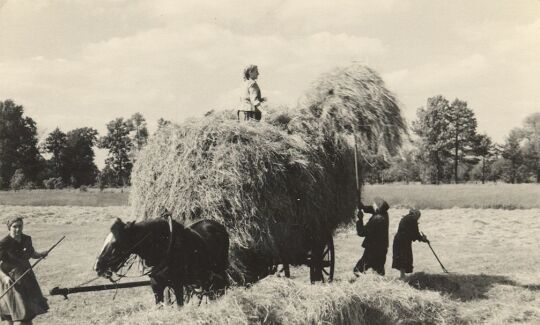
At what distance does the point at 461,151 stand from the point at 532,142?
11.8 metres

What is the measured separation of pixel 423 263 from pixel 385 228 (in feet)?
16.0

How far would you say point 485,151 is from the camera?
76062mm

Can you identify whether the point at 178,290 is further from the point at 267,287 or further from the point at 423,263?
the point at 423,263

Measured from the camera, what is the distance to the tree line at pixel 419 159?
62.8 m

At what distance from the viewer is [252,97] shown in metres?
8.66

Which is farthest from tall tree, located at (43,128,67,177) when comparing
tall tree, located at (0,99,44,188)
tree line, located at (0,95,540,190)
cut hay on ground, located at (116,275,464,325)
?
cut hay on ground, located at (116,275,464,325)

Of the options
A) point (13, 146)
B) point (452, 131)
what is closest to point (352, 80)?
point (13, 146)

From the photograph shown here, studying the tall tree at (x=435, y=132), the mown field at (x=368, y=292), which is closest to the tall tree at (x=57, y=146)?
the tall tree at (x=435, y=132)

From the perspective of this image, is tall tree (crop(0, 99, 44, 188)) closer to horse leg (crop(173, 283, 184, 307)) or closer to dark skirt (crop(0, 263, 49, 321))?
dark skirt (crop(0, 263, 49, 321))

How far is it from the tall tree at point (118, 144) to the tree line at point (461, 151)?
41660mm

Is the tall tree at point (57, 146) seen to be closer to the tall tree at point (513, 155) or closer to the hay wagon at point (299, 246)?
the tall tree at point (513, 155)

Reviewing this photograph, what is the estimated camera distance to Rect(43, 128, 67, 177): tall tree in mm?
79062

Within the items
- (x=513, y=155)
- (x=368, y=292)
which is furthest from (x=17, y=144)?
(x=513, y=155)

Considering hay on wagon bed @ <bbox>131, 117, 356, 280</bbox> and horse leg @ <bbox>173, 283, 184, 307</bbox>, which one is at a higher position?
hay on wagon bed @ <bbox>131, 117, 356, 280</bbox>
